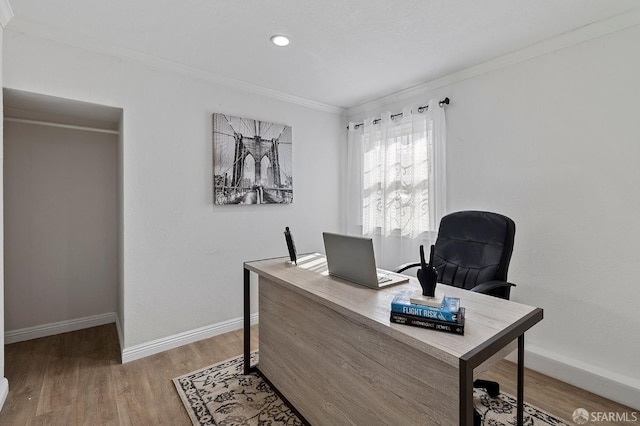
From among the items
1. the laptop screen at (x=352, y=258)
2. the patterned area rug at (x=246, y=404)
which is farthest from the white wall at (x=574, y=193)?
the laptop screen at (x=352, y=258)

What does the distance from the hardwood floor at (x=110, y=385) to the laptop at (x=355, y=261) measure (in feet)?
3.96

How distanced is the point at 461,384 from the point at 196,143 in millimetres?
2598

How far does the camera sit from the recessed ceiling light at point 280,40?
214 centimetres

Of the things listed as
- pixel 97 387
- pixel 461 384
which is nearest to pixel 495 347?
pixel 461 384

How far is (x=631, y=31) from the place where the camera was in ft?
6.13

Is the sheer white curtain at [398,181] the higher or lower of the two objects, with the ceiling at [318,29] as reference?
lower

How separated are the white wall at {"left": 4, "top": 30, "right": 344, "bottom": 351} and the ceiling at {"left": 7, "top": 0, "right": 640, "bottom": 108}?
0.55ft

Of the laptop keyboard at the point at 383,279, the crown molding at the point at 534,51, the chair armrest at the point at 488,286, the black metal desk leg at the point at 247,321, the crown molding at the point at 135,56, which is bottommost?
the black metal desk leg at the point at 247,321

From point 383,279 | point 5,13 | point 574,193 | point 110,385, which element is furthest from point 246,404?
point 5,13

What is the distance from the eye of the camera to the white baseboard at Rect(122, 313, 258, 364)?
242 cm

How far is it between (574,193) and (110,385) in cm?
338

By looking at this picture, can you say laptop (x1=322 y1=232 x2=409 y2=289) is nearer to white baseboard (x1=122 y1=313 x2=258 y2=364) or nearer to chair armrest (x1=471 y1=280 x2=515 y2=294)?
chair armrest (x1=471 y1=280 x2=515 y2=294)

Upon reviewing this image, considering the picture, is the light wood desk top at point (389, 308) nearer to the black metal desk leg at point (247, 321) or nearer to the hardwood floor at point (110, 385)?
the black metal desk leg at point (247, 321)

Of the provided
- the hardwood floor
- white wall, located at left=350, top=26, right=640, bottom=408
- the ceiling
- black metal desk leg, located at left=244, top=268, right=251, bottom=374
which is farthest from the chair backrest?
black metal desk leg, located at left=244, top=268, right=251, bottom=374
